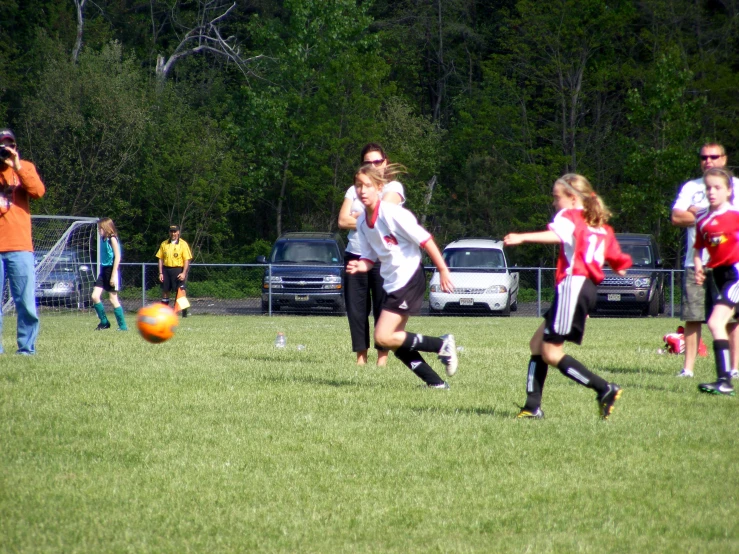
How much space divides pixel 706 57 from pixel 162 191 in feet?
65.9

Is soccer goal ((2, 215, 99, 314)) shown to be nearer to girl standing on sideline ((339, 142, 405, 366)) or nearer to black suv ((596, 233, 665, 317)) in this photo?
black suv ((596, 233, 665, 317))

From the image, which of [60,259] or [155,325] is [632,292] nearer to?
[60,259]

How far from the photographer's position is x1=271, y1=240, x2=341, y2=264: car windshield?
962 inches

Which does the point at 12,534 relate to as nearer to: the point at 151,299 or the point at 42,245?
the point at 42,245

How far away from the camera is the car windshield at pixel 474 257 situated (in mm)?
25234

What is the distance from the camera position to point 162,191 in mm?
33969

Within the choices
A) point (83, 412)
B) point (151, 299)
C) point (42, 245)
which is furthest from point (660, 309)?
point (83, 412)

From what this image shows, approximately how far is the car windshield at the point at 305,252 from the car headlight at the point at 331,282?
119 cm

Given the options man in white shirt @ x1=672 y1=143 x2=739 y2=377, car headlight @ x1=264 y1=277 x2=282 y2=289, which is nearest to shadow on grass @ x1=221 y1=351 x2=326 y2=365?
man in white shirt @ x1=672 y1=143 x2=739 y2=377

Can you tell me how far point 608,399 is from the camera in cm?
617

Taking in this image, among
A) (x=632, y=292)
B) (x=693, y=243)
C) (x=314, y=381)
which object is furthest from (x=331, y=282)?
(x=693, y=243)

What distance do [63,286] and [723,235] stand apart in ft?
58.4

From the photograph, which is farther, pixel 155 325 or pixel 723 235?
pixel 155 325

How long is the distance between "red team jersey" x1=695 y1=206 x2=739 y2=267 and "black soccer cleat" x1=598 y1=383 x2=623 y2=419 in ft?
6.44
